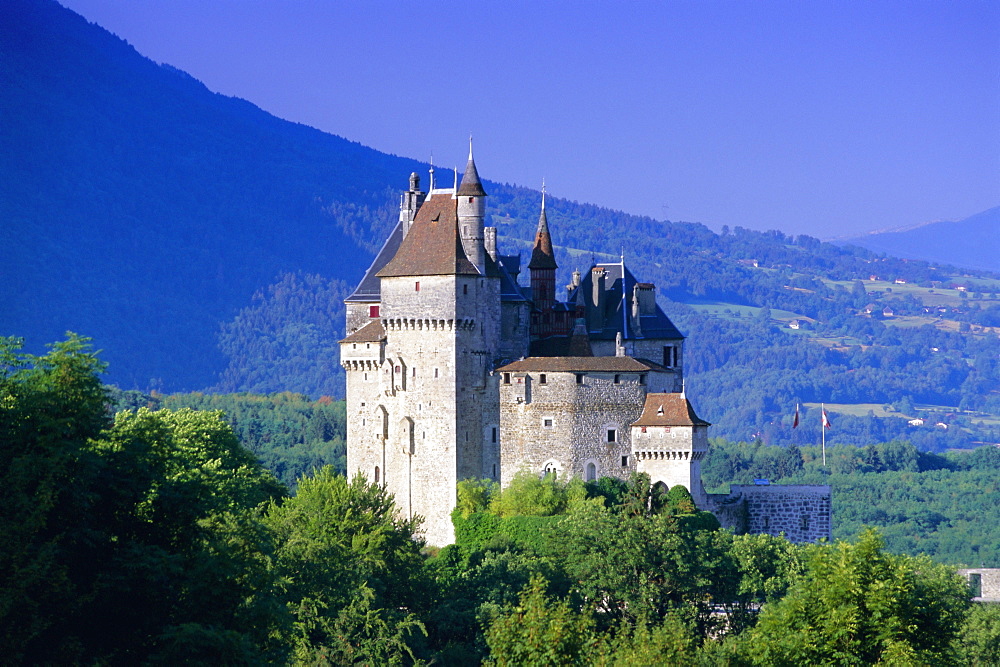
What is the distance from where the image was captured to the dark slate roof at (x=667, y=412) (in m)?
76.8

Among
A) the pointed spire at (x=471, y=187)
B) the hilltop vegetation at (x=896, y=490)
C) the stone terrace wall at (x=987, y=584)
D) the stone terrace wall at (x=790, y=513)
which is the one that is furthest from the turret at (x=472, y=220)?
the hilltop vegetation at (x=896, y=490)

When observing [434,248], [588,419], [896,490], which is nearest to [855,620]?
[588,419]

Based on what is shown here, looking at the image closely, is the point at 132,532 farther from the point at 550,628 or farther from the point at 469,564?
the point at 469,564

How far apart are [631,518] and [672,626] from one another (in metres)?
14.7

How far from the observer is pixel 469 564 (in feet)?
231

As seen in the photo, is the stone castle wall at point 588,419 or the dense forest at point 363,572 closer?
the dense forest at point 363,572

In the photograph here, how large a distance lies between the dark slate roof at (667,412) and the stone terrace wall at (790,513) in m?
7.46

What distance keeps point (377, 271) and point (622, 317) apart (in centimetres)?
1093

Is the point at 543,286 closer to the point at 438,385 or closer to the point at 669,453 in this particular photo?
the point at 438,385

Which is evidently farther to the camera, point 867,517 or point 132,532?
point 867,517

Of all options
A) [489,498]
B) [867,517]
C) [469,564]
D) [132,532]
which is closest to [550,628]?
[132,532]

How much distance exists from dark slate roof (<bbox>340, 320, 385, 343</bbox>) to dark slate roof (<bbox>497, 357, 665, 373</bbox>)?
254 inches

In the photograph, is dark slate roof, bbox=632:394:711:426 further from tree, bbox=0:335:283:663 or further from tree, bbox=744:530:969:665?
tree, bbox=0:335:283:663

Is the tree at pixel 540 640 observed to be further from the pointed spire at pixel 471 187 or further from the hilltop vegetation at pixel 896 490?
the hilltop vegetation at pixel 896 490
